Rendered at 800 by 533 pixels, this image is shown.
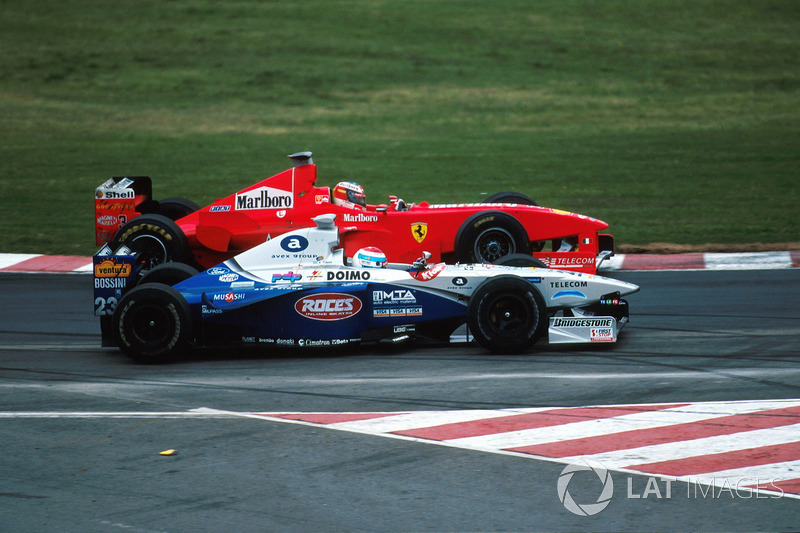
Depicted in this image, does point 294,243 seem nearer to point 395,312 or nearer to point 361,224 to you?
point 395,312

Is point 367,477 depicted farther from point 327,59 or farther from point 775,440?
point 327,59

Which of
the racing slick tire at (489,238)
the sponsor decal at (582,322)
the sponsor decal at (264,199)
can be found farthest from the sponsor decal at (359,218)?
the sponsor decal at (582,322)

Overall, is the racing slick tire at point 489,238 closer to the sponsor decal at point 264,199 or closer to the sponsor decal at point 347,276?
the sponsor decal at point 264,199

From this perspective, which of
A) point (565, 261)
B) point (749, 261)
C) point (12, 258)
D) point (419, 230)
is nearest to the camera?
point (565, 261)

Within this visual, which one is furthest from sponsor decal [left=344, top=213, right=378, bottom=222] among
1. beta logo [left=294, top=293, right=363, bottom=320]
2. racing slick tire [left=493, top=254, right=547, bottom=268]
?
beta logo [left=294, top=293, right=363, bottom=320]

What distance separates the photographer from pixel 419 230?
1350cm

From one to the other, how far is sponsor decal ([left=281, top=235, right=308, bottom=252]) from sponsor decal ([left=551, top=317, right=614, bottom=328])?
9.02 feet

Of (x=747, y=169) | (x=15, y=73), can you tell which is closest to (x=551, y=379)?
(x=747, y=169)

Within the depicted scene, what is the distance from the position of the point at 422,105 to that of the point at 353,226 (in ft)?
69.4

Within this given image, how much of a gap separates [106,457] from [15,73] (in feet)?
115

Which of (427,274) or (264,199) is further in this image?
(264,199)

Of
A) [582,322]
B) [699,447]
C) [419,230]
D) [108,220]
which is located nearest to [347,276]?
[582,322]

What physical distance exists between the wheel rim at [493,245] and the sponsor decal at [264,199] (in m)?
2.62

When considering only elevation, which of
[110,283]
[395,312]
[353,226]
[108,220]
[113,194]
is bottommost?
[395,312]
